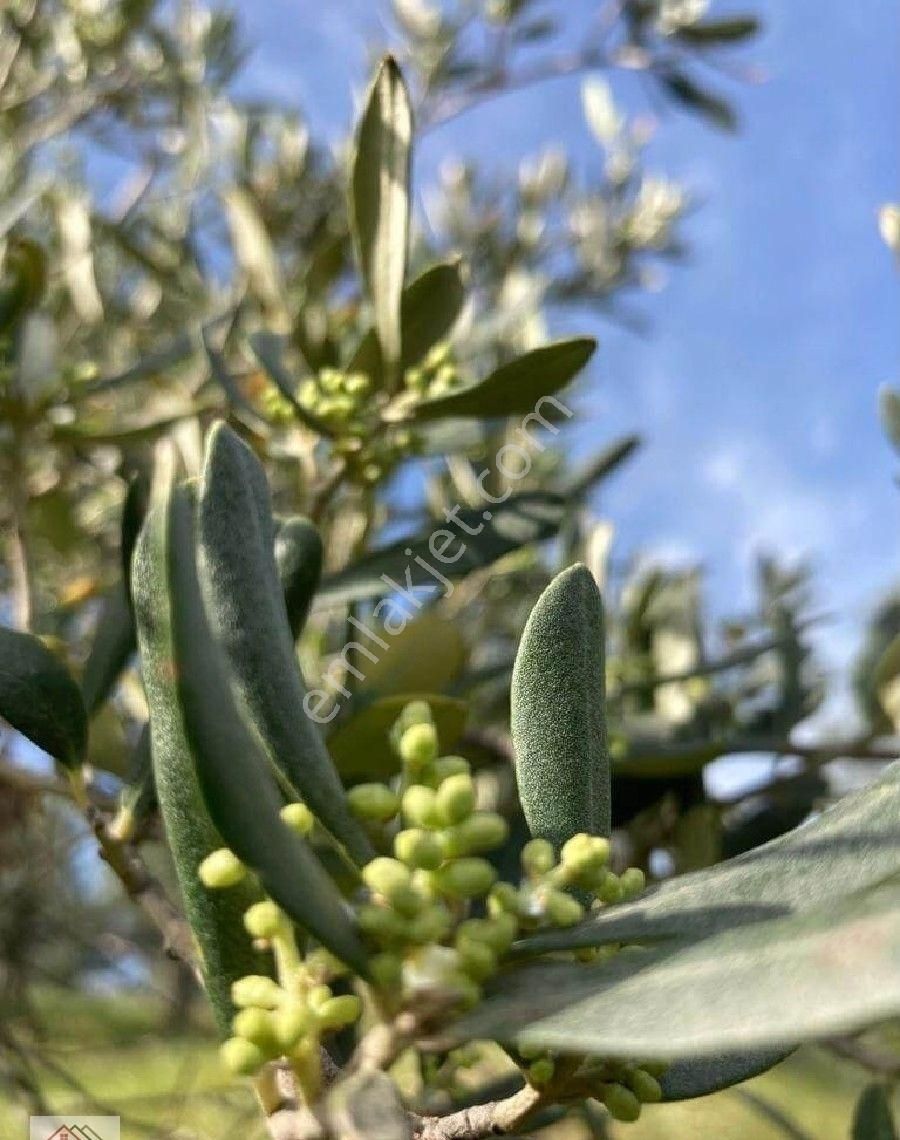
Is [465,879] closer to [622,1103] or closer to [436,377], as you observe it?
[622,1103]

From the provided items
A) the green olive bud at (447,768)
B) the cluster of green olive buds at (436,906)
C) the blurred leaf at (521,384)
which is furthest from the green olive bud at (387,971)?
the blurred leaf at (521,384)

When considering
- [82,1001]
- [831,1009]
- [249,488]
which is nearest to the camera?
[831,1009]

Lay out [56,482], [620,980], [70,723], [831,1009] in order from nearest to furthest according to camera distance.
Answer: [831,1009]
[620,980]
[70,723]
[56,482]

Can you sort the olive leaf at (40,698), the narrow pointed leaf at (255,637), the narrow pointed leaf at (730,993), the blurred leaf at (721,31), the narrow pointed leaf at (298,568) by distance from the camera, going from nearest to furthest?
1. the narrow pointed leaf at (730,993)
2. the narrow pointed leaf at (255,637)
3. the olive leaf at (40,698)
4. the narrow pointed leaf at (298,568)
5. the blurred leaf at (721,31)

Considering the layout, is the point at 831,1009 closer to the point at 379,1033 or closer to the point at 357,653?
the point at 379,1033

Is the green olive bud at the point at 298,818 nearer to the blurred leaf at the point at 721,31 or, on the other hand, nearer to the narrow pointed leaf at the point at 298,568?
the narrow pointed leaf at the point at 298,568

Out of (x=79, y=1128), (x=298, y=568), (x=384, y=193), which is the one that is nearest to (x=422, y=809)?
(x=298, y=568)

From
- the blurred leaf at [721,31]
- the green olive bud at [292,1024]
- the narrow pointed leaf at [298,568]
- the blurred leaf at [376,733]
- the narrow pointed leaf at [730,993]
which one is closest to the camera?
the narrow pointed leaf at [730,993]

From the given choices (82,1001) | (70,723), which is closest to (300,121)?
(70,723)
